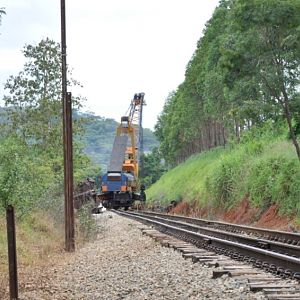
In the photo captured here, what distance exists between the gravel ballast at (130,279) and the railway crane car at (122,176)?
38129 millimetres

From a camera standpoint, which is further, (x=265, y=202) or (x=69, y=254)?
(x=265, y=202)

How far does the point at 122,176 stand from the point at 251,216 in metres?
26.4

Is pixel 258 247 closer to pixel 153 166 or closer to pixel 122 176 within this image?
pixel 122 176

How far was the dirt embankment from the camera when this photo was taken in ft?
83.1

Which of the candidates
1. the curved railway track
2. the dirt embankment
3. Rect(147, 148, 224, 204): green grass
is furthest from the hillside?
the curved railway track

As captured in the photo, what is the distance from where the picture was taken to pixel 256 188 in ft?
103

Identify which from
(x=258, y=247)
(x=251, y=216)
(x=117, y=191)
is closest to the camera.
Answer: (x=258, y=247)

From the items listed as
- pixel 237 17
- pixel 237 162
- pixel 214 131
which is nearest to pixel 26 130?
pixel 237 162

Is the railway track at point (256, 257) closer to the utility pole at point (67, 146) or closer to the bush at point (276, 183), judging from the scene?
the utility pole at point (67, 146)

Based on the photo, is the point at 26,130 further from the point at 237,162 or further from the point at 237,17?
the point at 237,17

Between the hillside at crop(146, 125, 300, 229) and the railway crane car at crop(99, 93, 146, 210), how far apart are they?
8497 mm

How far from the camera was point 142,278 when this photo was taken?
38.5ft

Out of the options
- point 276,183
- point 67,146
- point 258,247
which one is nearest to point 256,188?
point 276,183

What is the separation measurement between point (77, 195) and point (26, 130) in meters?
6.16
